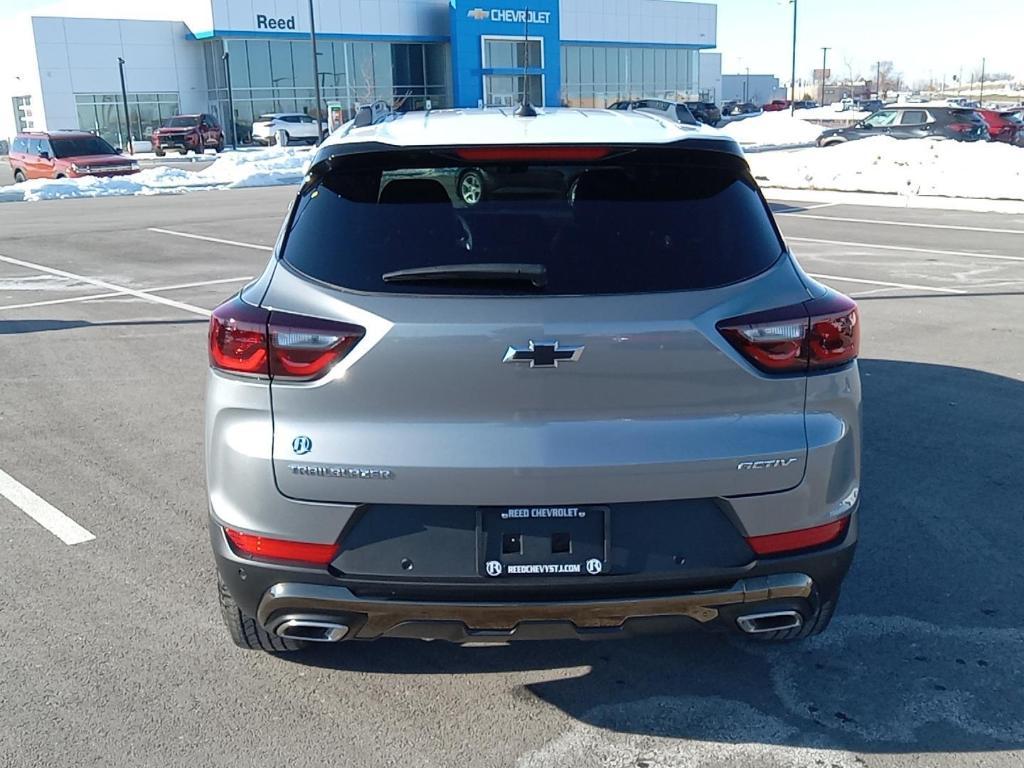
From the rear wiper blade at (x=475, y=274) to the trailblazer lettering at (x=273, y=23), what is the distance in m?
63.0

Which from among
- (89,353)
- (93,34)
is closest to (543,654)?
(89,353)

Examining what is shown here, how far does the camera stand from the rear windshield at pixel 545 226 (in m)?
3.07

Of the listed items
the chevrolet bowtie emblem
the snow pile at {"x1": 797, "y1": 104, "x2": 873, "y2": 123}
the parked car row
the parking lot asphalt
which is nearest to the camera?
the chevrolet bowtie emblem

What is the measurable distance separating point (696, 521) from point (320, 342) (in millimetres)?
1208

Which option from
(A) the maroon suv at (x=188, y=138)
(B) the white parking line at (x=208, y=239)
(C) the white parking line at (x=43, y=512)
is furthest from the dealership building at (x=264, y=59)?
(C) the white parking line at (x=43, y=512)

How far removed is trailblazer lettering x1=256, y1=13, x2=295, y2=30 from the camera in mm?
60781

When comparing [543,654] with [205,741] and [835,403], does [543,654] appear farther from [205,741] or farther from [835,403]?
[835,403]

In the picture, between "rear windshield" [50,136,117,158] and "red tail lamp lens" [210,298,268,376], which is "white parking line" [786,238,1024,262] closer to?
"red tail lamp lens" [210,298,268,376]

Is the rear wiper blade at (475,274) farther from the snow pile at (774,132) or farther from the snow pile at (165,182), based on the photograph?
the snow pile at (774,132)

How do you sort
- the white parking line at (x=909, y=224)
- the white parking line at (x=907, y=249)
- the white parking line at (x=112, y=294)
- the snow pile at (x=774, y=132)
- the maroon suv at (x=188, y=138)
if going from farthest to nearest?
the maroon suv at (x=188, y=138), the snow pile at (x=774, y=132), the white parking line at (x=909, y=224), the white parking line at (x=907, y=249), the white parking line at (x=112, y=294)

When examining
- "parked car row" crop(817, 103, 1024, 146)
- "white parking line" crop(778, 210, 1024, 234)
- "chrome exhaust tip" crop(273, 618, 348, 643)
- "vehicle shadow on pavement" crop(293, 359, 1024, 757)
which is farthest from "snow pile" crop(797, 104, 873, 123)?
"chrome exhaust tip" crop(273, 618, 348, 643)

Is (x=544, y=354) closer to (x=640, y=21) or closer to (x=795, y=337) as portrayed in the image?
(x=795, y=337)

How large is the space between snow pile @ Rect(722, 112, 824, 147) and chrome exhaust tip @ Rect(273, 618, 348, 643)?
43.1 metres

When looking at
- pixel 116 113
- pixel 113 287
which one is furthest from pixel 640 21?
pixel 113 287
